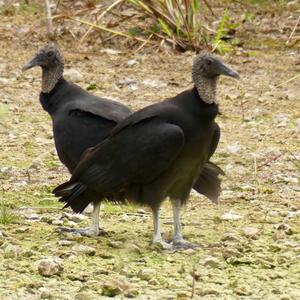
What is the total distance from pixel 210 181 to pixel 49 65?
1501mm

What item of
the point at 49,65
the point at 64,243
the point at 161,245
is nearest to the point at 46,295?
the point at 64,243

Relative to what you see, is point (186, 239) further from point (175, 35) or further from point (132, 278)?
point (175, 35)

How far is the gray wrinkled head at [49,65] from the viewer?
21.4 feet

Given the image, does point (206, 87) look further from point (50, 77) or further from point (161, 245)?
point (50, 77)

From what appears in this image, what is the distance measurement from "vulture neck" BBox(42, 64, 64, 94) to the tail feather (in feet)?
4.11

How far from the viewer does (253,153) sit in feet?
25.1

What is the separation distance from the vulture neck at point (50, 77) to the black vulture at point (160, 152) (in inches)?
39.5

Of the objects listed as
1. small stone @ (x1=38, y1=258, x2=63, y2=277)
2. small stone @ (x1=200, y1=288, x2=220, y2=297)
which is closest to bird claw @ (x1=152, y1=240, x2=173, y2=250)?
small stone @ (x1=38, y1=258, x2=63, y2=277)

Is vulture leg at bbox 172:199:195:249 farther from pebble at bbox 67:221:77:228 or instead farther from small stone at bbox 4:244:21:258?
small stone at bbox 4:244:21:258

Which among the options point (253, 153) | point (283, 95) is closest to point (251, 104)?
point (283, 95)

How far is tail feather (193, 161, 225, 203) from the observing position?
5789mm

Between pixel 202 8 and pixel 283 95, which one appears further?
pixel 202 8

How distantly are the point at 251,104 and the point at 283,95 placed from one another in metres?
0.35

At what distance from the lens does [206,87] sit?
17.9 feet
